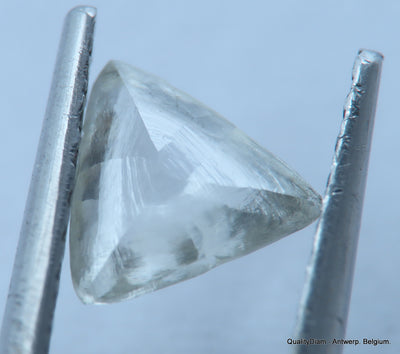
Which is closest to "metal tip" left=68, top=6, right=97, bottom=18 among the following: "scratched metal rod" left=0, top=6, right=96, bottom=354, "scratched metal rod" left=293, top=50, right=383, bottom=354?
"scratched metal rod" left=0, top=6, right=96, bottom=354

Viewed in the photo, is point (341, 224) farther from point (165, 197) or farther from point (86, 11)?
point (86, 11)

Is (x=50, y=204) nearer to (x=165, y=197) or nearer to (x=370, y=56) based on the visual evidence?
(x=165, y=197)

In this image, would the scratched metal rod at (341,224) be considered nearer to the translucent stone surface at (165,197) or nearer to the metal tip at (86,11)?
the translucent stone surface at (165,197)

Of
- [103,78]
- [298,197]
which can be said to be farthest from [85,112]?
[298,197]

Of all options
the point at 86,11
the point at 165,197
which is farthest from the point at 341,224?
the point at 86,11

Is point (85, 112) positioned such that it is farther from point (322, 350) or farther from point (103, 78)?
point (322, 350)

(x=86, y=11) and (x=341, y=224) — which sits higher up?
(x=86, y=11)

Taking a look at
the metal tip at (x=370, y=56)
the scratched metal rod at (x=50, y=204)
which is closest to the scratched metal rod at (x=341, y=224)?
the metal tip at (x=370, y=56)
